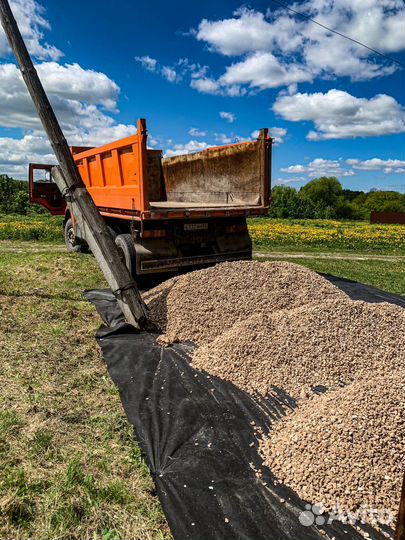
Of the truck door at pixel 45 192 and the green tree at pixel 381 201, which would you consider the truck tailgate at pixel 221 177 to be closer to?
the truck door at pixel 45 192

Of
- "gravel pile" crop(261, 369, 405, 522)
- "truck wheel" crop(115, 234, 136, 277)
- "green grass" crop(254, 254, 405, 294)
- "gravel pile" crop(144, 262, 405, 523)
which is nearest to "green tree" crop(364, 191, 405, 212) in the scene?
"green grass" crop(254, 254, 405, 294)

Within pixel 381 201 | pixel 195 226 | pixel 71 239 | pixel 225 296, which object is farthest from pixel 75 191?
pixel 381 201

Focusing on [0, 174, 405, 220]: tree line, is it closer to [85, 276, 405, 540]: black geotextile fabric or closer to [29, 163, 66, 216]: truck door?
[29, 163, 66, 216]: truck door

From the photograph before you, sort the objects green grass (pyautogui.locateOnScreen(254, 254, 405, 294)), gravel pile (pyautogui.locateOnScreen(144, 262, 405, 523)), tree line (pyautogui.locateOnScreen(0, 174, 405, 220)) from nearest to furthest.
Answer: gravel pile (pyautogui.locateOnScreen(144, 262, 405, 523)) → green grass (pyautogui.locateOnScreen(254, 254, 405, 294)) → tree line (pyautogui.locateOnScreen(0, 174, 405, 220))

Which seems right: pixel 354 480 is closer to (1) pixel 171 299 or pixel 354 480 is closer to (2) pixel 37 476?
(2) pixel 37 476

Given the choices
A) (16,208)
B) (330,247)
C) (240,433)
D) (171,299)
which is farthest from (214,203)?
(16,208)

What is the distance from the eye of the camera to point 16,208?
32094mm

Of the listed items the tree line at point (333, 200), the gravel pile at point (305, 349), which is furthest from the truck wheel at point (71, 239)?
the tree line at point (333, 200)

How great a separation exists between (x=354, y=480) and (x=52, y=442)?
202 centimetres

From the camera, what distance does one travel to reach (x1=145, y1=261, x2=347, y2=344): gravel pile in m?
5.00

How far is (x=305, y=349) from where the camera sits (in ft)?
13.4

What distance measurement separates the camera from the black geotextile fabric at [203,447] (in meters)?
2.25

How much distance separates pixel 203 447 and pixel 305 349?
5.34ft

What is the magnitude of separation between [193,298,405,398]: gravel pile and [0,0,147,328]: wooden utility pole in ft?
4.86
